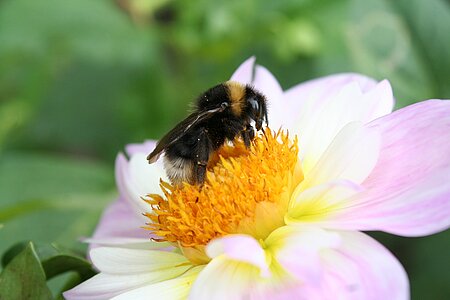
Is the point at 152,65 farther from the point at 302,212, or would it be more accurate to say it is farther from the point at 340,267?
the point at 340,267

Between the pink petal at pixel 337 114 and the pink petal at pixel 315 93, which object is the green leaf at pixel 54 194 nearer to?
the pink petal at pixel 315 93

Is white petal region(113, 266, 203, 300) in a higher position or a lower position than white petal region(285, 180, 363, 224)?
lower

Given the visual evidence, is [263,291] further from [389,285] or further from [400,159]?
[400,159]

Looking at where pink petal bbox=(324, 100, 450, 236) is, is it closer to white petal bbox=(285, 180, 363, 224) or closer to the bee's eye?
white petal bbox=(285, 180, 363, 224)

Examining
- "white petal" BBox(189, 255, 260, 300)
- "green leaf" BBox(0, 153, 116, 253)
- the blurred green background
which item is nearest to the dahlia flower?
"white petal" BBox(189, 255, 260, 300)

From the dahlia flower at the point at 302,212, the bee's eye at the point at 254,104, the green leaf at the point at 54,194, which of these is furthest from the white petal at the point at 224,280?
the green leaf at the point at 54,194
